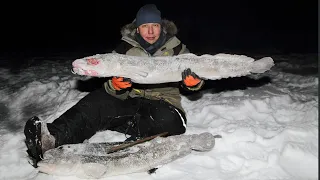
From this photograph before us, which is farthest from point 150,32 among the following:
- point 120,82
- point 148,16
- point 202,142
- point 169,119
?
point 202,142

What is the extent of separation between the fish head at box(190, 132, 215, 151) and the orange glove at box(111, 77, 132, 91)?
41.1 inches

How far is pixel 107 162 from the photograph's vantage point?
328 centimetres

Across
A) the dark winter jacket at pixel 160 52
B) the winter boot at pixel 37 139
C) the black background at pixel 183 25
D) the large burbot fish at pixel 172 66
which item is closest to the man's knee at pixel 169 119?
the dark winter jacket at pixel 160 52

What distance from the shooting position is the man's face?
4137mm

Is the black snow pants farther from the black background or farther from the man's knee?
the black background

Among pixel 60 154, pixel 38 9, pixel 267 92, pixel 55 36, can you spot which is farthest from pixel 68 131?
pixel 38 9

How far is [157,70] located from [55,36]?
62.6 ft

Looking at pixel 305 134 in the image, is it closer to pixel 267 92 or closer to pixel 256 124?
pixel 256 124

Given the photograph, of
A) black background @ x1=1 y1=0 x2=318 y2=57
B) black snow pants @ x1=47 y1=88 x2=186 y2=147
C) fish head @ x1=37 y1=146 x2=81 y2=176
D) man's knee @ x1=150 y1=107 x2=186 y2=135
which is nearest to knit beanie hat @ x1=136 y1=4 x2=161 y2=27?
black snow pants @ x1=47 y1=88 x2=186 y2=147

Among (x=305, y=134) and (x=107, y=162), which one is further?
(x=305, y=134)

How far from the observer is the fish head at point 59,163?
10.1 ft

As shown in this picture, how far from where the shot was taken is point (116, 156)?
340 cm

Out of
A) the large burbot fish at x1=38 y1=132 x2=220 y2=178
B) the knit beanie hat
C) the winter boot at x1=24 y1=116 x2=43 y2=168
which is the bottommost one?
the large burbot fish at x1=38 y1=132 x2=220 y2=178

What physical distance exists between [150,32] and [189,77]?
90 cm
